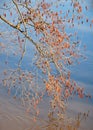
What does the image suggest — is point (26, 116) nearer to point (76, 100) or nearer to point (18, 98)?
point (18, 98)

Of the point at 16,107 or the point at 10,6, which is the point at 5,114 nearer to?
the point at 16,107

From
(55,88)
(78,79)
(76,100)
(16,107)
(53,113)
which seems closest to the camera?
(55,88)

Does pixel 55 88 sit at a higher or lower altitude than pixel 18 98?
higher

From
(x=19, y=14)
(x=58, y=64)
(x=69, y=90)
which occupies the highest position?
(x=19, y=14)

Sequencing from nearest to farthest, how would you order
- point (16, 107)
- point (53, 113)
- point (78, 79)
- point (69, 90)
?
point (69, 90), point (53, 113), point (16, 107), point (78, 79)

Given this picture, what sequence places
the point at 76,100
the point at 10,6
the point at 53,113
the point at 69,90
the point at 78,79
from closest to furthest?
1. the point at 69,90
2. the point at 10,6
3. the point at 53,113
4. the point at 76,100
5. the point at 78,79

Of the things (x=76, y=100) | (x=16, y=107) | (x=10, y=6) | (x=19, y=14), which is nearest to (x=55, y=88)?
(x=19, y=14)

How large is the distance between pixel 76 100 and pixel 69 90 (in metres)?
3.51

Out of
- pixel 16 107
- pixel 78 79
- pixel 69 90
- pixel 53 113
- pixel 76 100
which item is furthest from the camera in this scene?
pixel 78 79

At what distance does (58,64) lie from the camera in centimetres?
451

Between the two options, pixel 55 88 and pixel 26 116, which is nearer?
Answer: pixel 55 88

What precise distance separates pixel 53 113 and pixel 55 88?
2.54 meters

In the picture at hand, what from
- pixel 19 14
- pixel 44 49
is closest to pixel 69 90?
pixel 44 49

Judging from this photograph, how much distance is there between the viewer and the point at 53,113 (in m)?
6.76
